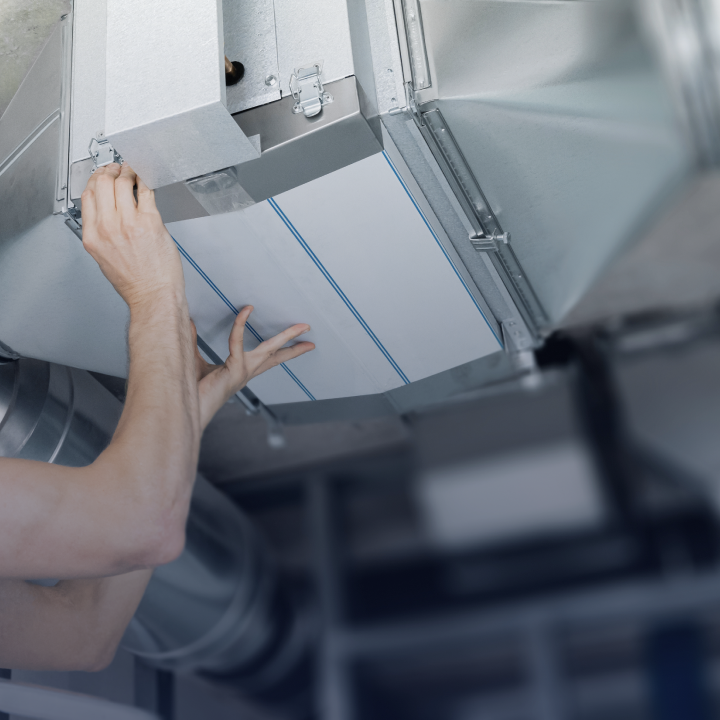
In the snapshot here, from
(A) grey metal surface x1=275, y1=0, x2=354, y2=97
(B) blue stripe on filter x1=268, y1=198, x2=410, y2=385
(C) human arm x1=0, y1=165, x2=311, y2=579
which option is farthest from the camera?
(B) blue stripe on filter x1=268, y1=198, x2=410, y2=385

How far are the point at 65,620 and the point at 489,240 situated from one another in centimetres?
104

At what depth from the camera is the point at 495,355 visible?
48.9 inches

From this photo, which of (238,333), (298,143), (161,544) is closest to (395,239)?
(298,143)

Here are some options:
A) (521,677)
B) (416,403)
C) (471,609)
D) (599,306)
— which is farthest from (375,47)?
(521,677)

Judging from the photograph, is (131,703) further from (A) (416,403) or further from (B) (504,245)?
(B) (504,245)

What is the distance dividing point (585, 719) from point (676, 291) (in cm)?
278

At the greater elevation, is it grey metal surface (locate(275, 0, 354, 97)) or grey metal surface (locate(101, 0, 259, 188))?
grey metal surface (locate(275, 0, 354, 97))

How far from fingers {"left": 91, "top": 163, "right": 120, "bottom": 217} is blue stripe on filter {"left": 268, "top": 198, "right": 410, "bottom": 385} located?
230 mm

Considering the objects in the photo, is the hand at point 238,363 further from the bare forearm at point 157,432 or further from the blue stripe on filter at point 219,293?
the bare forearm at point 157,432

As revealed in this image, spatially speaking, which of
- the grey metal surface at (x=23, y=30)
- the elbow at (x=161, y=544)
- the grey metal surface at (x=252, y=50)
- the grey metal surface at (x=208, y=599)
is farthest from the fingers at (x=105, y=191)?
the grey metal surface at (x=208, y=599)

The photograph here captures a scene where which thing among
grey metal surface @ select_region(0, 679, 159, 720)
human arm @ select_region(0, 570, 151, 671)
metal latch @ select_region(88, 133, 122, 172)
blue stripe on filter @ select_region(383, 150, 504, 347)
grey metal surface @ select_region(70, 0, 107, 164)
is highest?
grey metal surface @ select_region(70, 0, 107, 164)

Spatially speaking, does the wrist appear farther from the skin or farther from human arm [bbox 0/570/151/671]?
human arm [bbox 0/570/151/671]

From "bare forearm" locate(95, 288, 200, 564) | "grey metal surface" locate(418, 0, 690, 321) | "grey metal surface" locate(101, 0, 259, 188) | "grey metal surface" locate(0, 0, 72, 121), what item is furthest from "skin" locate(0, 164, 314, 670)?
"grey metal surface" locate(0, 0, 72, 121)

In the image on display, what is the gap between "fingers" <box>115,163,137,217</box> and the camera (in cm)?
86
